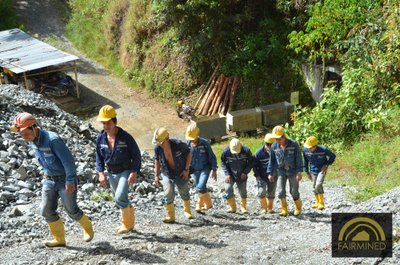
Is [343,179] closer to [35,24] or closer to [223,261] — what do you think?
[223,261]

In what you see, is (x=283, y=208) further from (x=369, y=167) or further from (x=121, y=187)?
(x=369, y=167)

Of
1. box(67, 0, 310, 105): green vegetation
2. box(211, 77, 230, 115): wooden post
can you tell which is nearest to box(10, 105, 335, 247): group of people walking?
box(67, 0, 310, 105): green vegetation

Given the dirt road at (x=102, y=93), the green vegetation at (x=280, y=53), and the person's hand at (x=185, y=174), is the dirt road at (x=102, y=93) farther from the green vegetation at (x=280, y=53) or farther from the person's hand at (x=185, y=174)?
the person's hand at (x=185, y=174)

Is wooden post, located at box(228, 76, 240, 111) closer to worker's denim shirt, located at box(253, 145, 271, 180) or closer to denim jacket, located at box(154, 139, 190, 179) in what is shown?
worker's denim shirt, located at box(253, 145, 271, 180)

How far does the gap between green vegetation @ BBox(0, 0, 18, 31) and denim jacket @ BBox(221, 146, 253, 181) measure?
1048 inches

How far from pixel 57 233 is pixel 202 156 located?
290 centimetres

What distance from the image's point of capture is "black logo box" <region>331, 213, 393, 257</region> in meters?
7.39

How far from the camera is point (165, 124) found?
80.3 ft

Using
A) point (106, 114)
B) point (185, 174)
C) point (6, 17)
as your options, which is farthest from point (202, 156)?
point (6, 17)

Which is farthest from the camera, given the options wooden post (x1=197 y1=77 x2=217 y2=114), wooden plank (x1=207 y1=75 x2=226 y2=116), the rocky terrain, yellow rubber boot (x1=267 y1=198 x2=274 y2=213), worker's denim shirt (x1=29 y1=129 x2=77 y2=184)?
wooden post (x1=197 y1=77 x2=217 y2=114)

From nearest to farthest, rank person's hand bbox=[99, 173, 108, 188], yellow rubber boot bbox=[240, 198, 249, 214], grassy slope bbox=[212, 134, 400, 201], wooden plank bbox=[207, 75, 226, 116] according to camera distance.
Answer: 1. person's hand bbox=[99, 173, 108, 188]
2. yellow rubber boot bbox=[240, 198, 249, 214]
3. grassy slope bbox=[212, 134, 400, 201]
4. wooden plank bbox=[207, 75, 226, 116]

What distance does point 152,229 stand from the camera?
9.30 meters

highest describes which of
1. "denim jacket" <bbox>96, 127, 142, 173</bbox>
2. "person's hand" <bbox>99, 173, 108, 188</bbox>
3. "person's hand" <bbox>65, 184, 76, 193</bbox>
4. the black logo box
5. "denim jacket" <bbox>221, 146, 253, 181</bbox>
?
"denim jacket" <bbox>96, 127, 142, 173</bbox>

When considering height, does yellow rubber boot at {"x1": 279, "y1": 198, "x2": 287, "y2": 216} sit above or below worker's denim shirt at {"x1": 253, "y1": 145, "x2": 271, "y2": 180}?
below
